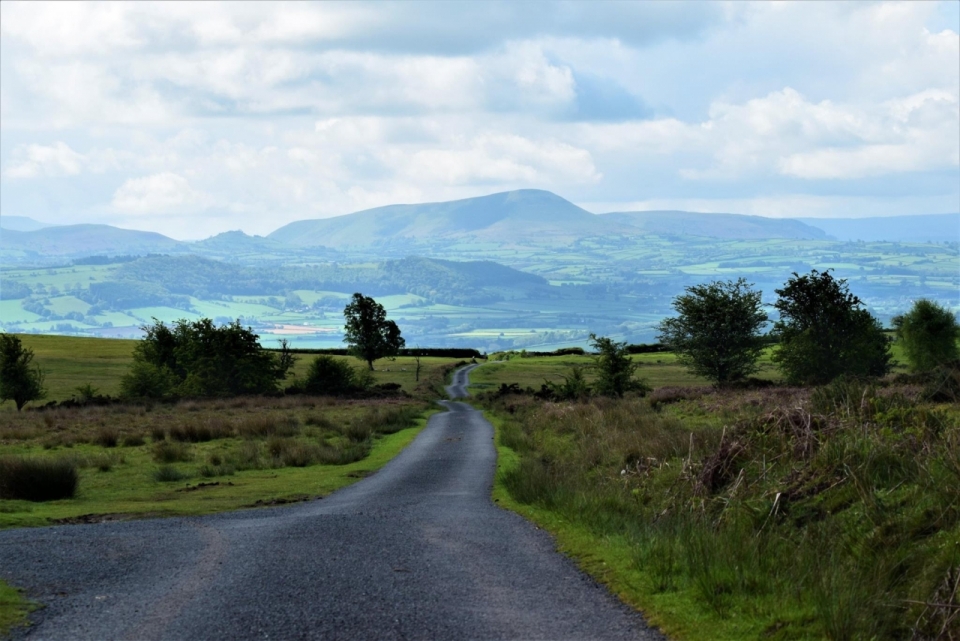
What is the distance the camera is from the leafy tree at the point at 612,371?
203 ft

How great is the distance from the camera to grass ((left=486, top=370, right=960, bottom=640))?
862 centimetres

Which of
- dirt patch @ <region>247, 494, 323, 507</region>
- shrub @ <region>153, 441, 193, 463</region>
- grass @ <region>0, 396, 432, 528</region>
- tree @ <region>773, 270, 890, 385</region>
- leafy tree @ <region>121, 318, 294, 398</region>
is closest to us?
dirt patch @ <region>247, 494, 323, 507</region>

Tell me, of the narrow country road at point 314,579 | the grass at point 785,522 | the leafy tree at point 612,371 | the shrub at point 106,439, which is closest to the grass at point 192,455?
the shrub at point 106,439

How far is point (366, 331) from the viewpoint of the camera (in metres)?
120

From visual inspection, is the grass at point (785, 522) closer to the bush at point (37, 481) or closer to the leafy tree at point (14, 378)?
the bush at point (37, 481)

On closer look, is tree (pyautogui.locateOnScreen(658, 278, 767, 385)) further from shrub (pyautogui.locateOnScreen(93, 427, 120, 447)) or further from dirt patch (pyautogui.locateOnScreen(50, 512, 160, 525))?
dirt patch (pyautogui.locateOnScreen(50, 512, 160, 525))

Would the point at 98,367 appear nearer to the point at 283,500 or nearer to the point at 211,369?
the point at 211,369

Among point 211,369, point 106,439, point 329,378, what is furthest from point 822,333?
point 106,439

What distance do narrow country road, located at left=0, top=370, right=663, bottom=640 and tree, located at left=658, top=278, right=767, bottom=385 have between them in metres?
58.9

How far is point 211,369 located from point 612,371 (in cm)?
3339

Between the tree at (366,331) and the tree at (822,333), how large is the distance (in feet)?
192

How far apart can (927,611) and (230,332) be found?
75.7 meters

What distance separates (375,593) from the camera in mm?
10500

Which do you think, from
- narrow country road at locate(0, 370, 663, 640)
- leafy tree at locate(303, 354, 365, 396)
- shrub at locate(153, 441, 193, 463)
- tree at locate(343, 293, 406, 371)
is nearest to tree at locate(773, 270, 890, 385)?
leafy tree at locate(303, 354, 365, 396)
